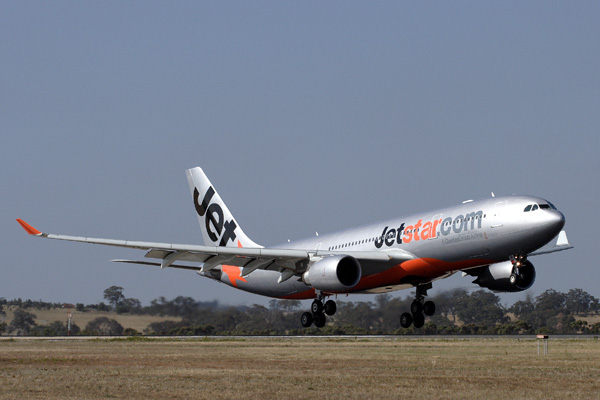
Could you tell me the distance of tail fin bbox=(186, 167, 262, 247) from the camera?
54.1 metres

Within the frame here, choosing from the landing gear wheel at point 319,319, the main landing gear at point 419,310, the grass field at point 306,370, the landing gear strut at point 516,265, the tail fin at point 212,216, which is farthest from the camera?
the tail fin at point 212,216

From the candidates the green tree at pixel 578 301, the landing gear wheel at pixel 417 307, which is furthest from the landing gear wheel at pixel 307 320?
the green tree at pixel 578 301

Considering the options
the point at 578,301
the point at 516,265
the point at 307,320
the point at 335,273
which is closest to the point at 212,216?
the point at 307,320

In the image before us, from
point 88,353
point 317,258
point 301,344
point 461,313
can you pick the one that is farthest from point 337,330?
point 317,258

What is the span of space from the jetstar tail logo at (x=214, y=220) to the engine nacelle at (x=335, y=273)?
13856 mm

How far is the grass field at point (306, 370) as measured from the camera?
1282 inches

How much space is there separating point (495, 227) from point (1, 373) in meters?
23.3

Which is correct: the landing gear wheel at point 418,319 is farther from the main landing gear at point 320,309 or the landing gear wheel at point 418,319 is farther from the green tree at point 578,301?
the green tree at point 578,301

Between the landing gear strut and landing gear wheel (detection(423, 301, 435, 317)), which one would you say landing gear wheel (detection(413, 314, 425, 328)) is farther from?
the landing gear strut

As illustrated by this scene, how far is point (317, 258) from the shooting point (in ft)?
141

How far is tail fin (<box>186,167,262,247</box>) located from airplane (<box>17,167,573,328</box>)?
15.0 ft

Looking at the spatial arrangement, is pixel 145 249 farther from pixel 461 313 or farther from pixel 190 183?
pixel 461 313

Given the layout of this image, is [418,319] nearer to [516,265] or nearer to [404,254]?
[404,254]

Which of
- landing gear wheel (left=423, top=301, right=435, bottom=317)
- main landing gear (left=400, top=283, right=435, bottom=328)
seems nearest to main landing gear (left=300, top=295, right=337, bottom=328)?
main landing gear (left=400, top=283, right=435, bottom=328)
